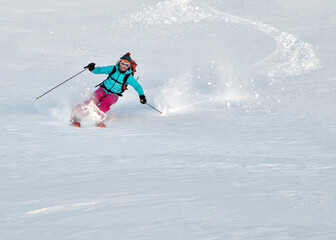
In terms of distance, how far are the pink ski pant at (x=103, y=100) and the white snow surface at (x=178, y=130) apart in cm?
24

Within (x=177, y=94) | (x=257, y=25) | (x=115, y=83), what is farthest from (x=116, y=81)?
(x=257, y=25)

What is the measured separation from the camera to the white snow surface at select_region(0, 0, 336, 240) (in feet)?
8.98

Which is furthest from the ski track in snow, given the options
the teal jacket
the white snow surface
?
the teal jacket

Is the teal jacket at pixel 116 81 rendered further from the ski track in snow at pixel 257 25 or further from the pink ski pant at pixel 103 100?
the ski track in snow at pixel 257 25

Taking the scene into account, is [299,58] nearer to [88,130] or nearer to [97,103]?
[97,103]

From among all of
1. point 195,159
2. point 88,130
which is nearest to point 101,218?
point 195,159

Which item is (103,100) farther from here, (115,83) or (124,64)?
(124,64)

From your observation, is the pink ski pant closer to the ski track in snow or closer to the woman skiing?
the woman skiing

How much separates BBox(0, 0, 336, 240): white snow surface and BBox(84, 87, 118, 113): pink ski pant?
24 cm

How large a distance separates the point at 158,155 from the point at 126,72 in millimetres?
3183

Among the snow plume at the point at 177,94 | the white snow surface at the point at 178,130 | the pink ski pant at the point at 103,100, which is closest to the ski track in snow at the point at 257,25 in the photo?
the white snow surface at the point at 178,130

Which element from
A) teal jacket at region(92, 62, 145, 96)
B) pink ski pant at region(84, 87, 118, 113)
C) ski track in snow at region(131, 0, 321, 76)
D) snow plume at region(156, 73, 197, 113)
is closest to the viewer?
pink ski pant at region(84, 87, 118, 113)

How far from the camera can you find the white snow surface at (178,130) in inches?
108

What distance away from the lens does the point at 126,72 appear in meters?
8.22
